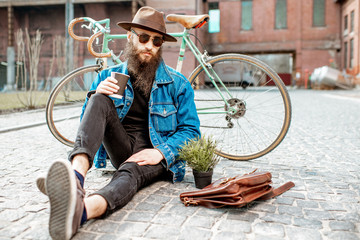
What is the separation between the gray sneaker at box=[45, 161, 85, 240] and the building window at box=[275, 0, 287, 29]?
105 feet

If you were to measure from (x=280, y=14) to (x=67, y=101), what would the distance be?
30130 mm

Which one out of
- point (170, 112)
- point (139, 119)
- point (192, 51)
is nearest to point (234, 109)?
point (192, 51)

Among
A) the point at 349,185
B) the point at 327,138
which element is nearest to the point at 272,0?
the point at 327,138

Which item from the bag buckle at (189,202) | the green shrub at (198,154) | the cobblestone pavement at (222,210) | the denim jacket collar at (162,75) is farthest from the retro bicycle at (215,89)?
the bag buckle at (189,202)

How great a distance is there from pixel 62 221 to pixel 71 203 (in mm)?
99

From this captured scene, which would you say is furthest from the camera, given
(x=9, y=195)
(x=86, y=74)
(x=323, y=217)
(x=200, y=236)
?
(x=86, y=74)

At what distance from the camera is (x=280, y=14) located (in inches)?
1244

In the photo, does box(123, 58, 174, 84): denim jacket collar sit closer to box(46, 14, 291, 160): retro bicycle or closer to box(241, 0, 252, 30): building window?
box(46, 14, 291, 160): retro bicycle

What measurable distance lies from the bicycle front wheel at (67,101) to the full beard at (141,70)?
3.26 ft

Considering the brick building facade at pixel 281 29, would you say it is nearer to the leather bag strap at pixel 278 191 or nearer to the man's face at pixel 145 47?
the man's face at pixel 145 47

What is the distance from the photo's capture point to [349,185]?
306 centimetres

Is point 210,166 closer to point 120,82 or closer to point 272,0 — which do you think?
point 120,82

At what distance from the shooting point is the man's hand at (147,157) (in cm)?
270

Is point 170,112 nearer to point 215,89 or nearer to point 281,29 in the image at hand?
point 215,89
